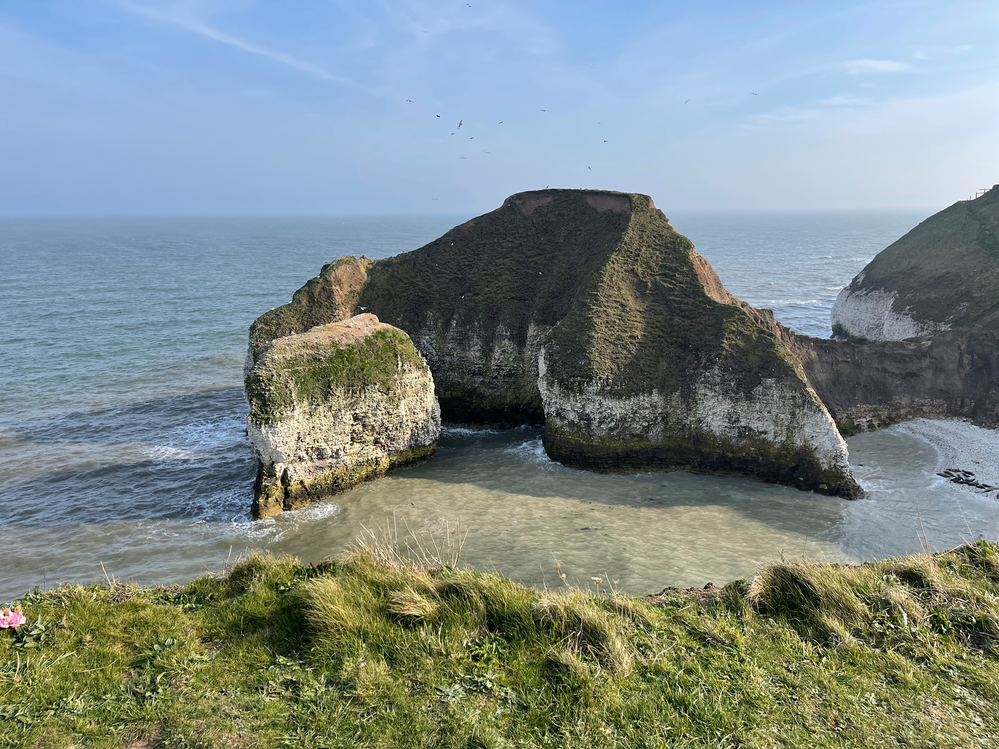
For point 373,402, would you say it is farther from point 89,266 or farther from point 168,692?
point 89,266

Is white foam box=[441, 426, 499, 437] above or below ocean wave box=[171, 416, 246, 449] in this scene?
above

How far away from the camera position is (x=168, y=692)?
7.55m

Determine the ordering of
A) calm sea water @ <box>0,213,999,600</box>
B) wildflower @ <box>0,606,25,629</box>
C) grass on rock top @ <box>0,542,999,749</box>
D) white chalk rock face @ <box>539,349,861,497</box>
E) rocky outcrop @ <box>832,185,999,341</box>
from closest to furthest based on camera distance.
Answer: grass on rock top @ <box>0,542,999,749</box> < wildflower @ <box>0,606,25,629</box> < calm sea water @ <box>0,213,999,600</box> < white chalk rock face @ <box>539,349,861,497</box> < rocky outcrop @ <box>832,185,999,341</box>

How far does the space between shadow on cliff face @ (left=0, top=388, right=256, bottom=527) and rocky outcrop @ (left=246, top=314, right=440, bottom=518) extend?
2409 mm

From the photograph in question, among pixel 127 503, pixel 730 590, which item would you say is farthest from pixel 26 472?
pixel 730 590

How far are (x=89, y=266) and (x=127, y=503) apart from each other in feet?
324

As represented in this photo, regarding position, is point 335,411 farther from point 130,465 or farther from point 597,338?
point 597,338

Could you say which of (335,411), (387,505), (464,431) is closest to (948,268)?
(464,431)

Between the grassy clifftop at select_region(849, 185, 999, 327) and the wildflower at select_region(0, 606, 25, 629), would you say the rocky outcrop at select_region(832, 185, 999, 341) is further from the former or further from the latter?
the wildflower at select_region(0, 606, 25, 629)

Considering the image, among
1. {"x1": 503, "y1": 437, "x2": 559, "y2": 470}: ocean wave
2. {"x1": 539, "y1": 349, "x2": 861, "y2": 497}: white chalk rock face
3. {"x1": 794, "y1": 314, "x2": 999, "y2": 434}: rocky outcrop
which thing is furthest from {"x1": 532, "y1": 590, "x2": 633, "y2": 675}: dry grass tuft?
{"x1": 794, "y1": 314, "x2": 999, "y2": 434}: rocky outcrop

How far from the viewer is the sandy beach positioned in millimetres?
23000

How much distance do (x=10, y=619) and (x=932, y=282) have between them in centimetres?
4599

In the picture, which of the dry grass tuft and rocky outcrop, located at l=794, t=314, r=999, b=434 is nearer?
the dry grass tuft

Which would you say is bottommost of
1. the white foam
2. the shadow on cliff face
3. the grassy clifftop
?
the shadow on cliff face
